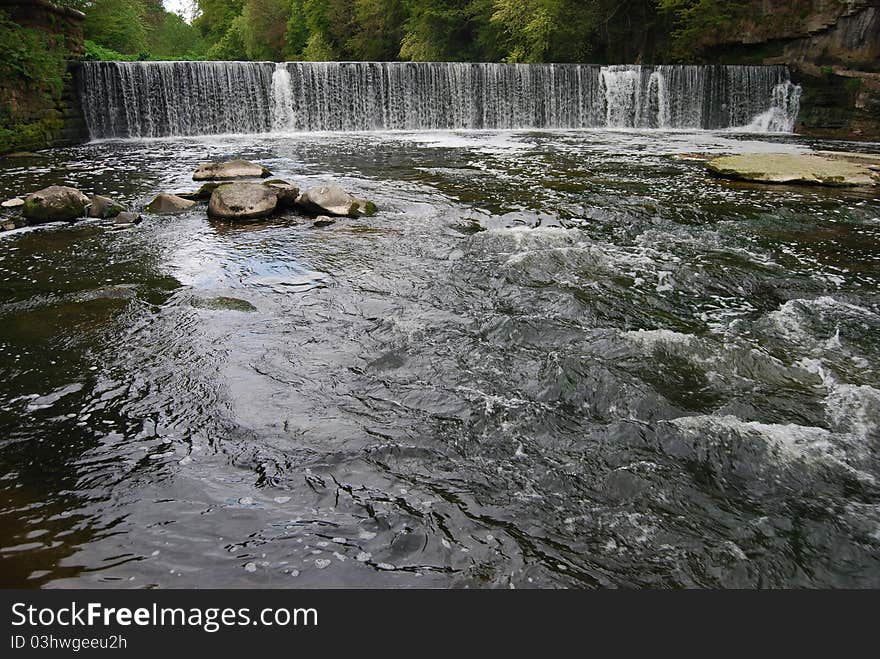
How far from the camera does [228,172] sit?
994 cm

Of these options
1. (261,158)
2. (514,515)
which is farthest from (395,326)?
(261,158)

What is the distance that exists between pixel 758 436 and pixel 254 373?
282 cm

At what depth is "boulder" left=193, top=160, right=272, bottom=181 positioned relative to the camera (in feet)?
32.4

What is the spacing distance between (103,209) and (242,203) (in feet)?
6.00

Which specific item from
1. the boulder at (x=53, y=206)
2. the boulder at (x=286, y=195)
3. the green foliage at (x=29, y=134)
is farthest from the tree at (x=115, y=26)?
the boulder at (x=286, y=195)

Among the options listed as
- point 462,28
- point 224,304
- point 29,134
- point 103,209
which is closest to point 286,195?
→ point 103,209

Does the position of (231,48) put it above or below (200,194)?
above

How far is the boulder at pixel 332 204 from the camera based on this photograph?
7.75 metres

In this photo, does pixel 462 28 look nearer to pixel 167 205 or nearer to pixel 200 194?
pixel 200 194

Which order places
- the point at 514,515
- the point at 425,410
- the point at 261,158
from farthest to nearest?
the point at 261,158, the point at 425,410, the point at 514,515

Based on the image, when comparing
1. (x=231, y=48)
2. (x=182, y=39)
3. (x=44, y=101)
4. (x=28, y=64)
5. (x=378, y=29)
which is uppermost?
(x=182, y=39)

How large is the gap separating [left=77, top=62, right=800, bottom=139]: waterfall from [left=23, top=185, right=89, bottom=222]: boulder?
1059cm

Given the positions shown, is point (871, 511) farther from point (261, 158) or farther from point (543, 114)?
point (543, 114)

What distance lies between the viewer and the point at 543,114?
64.2 feet
